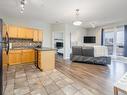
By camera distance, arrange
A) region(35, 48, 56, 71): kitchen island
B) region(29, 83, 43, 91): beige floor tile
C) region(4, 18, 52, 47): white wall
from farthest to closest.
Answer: region(4, 18, 52, 47): white wall < region(35, 48, 56, 71): kitchen island < region(29, 83, 43, 91): beige floor tile

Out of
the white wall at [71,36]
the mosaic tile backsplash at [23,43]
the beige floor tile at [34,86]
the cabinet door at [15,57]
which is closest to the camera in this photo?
the beige floor tile at [34,86]

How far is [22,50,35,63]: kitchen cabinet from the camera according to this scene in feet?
18.2

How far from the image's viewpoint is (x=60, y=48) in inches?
337

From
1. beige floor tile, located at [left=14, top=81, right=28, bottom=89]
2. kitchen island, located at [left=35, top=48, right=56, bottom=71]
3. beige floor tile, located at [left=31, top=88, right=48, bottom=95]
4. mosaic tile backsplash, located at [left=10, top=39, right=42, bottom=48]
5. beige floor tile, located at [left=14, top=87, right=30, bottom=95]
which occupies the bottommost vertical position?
beige floor tile, located at [left=31, top=88, right=48, bottom=95]

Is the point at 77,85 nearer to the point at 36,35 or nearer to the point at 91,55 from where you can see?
the point at 91,55

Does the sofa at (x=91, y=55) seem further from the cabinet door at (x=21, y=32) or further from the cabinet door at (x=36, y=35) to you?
the cabinet door at (x=21, y=32)

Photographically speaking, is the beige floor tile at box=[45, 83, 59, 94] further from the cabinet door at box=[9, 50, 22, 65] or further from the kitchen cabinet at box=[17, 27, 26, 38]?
the kitchen cabinet at box=[17, 27, 26, 38]

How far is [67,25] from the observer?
7414 mm

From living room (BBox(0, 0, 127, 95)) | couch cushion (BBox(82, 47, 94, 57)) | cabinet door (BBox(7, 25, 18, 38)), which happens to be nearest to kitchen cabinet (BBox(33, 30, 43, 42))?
living room (BBox(0, 0, 127, 95))

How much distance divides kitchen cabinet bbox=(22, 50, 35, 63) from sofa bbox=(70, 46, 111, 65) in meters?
2.43

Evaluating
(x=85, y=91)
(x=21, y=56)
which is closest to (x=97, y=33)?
(x=21, y=56)

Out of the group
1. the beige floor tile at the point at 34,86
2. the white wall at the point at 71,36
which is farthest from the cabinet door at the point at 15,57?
the white wall at the point at 71,36

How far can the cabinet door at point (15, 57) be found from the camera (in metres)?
5.13

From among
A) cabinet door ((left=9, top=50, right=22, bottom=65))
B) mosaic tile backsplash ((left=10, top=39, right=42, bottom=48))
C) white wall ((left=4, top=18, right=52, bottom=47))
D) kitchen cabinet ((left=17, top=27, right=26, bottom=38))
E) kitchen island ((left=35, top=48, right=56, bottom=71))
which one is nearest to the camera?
kitchen island ((left=35, top=48, right=56, bottom=71))
